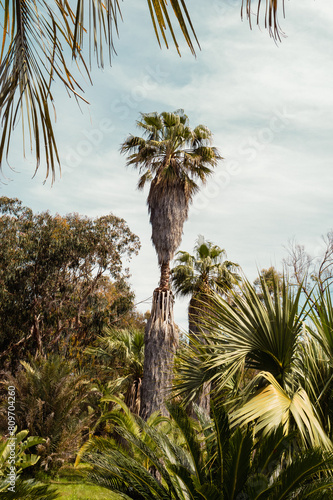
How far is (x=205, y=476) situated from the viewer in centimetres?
438

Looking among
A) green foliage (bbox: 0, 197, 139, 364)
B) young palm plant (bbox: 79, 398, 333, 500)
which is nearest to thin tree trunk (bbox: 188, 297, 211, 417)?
young palm plant (bbox: 79, 398, 333, 500)

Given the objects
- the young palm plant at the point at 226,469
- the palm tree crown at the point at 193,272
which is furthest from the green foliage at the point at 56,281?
the young palm plant at the point at 226,469

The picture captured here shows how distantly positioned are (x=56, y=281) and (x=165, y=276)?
30.6 feet

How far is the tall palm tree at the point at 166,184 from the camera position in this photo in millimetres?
13250

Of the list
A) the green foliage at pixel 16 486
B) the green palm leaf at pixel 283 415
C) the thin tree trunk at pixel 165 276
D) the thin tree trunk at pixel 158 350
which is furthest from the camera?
the thin tree trunk at pixel 165 276

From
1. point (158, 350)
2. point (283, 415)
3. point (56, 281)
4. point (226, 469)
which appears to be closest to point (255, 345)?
point (283, 415)

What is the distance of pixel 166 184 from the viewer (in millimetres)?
14953

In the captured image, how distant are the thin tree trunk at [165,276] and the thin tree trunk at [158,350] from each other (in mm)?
208

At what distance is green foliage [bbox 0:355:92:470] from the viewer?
1123 cm

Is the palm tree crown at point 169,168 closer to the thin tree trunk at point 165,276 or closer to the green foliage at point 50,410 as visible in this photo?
the thin tree trunk at point 165,276

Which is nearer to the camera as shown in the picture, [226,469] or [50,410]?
[226,469]

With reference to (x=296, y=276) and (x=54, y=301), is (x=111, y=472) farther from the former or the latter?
(x=296, y=276)

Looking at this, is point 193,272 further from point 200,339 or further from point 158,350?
point 200,339

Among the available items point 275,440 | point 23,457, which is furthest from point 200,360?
point 23,457
